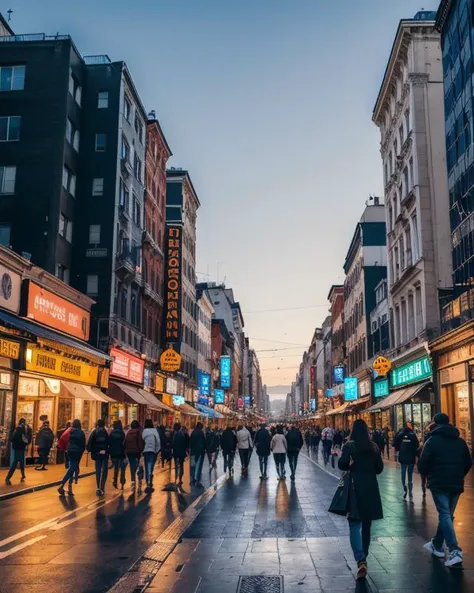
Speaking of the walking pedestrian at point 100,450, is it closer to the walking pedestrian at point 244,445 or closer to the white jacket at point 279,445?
the white jacket at point 279,445

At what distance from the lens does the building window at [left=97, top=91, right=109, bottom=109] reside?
3997 centimetres

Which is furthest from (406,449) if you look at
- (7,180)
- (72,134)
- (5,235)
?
(72,134)

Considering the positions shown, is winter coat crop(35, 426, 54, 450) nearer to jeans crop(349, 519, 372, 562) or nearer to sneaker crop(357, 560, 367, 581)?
jeans crop(349, 519, 372, 562)

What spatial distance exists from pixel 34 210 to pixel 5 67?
921cm

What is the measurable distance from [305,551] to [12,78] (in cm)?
3434

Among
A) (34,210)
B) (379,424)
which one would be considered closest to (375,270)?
(379,424)

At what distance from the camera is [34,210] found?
34438 millimetres

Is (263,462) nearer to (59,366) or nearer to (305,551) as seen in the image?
(59,366)

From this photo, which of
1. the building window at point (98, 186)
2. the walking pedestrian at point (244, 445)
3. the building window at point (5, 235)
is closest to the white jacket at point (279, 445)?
the walking pedestrian at point (244, 445)

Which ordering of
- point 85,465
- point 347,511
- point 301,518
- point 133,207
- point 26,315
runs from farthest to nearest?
point 133,207, point 85,465, point 26,315, point 301,518, point 347,511

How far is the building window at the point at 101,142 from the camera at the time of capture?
39.3 m

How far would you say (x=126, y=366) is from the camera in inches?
1577

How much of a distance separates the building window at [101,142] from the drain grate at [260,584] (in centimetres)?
3495

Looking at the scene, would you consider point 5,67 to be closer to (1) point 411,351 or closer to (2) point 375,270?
(1) point 411,351
